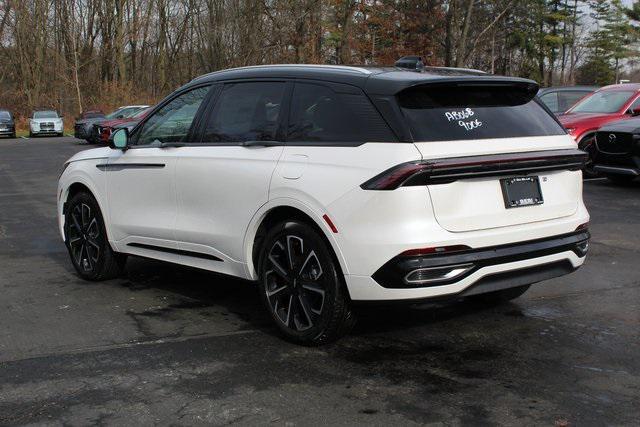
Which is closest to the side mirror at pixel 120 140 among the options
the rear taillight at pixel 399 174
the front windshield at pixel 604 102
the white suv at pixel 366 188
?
the white suv at pixel 366 188

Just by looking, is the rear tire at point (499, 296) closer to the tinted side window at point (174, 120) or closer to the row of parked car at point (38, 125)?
the tinted side window at point (174, 120)

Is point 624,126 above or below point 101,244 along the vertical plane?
above

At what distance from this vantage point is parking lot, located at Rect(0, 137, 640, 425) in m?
3.62

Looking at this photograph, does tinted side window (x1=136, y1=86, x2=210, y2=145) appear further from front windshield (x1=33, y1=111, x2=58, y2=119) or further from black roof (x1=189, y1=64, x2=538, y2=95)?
front windshield (x1=33, y1=111, x2=58, y2=119)

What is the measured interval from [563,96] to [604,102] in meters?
2.09

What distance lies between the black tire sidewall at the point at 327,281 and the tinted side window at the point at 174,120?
53.7 inches

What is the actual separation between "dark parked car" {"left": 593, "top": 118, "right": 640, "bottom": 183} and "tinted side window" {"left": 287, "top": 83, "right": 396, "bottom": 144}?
8579 mm

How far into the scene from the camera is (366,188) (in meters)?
4.07

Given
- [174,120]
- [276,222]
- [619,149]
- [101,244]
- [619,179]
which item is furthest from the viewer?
[619,179]

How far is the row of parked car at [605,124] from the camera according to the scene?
38.8 feet

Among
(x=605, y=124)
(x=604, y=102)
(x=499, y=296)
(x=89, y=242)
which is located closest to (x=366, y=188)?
(x=499, y=296)

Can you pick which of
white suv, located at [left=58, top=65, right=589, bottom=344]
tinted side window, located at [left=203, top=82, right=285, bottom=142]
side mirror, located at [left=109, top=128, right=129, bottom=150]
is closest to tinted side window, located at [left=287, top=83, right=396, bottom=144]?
white suv, located at [left=58, top=65, right=589, bottom=344]

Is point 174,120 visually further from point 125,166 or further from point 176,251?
point 176,251

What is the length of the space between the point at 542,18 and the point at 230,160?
78.9 metres
